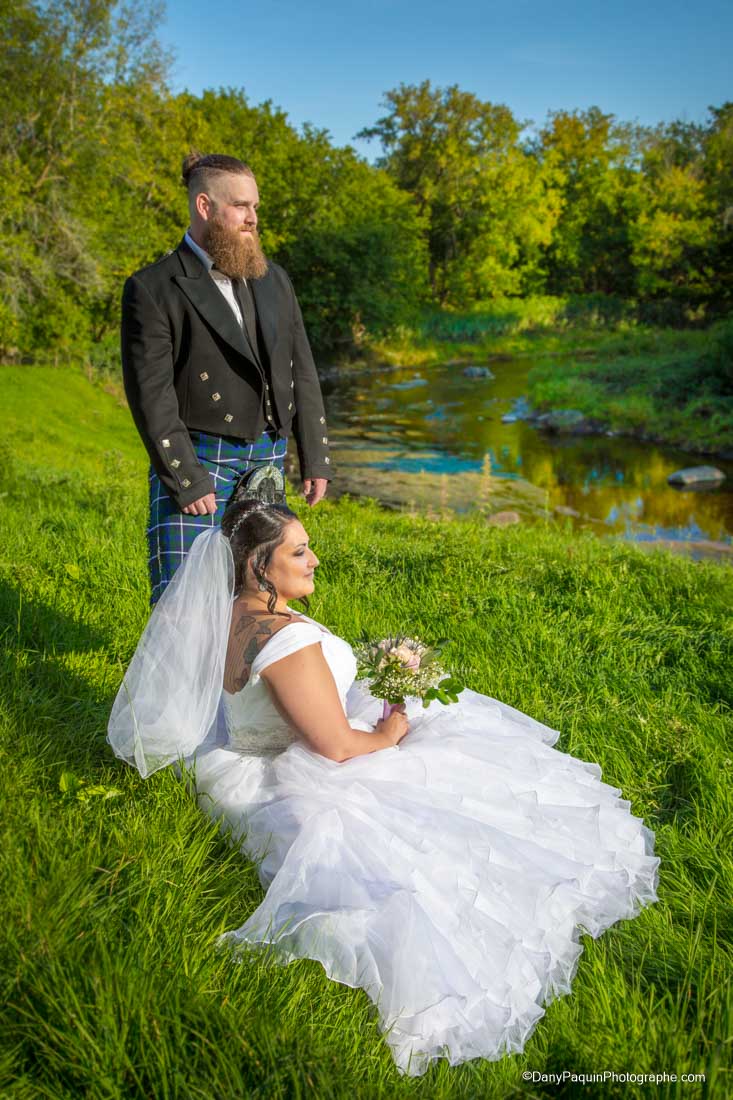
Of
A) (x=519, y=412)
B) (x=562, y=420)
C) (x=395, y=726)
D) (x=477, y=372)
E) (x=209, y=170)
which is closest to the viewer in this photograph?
(x=395, y=726)

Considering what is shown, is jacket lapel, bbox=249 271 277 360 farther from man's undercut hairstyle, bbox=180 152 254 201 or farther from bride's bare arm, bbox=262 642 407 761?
bride's bare arm, bbox=262 642 407 761

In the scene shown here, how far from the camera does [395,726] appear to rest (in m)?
3.31

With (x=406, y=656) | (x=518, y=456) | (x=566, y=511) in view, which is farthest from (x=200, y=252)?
(x=518, y=456)

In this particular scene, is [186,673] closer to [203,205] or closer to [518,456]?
[203,205]

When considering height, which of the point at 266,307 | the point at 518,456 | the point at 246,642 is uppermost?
the point at 266,307

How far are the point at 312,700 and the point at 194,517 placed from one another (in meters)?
Result: 1.42

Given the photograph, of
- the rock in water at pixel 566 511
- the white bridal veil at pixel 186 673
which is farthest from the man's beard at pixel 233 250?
the rock in water at pixel 566 511

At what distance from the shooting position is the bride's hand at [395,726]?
3.29 meters

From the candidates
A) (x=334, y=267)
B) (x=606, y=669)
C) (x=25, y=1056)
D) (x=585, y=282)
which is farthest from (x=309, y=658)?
(x=585, y=282)

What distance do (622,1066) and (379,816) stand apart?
99cm

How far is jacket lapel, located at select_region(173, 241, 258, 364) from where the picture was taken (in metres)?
3.90

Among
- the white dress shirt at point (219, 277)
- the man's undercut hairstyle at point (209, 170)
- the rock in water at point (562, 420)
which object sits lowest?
the rock in water at point (562, 420)

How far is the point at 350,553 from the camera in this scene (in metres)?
6.90

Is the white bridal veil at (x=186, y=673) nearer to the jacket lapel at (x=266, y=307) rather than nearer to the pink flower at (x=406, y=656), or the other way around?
the pink flower at (x=406, y=656)
